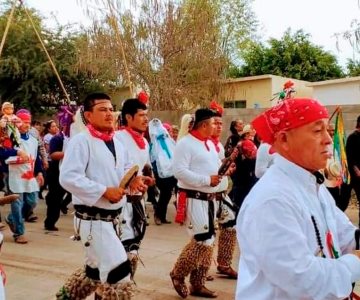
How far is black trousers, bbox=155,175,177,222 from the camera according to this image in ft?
29.8

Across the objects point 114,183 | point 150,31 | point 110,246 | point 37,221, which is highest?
point 150,31

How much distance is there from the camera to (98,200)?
4.07 m

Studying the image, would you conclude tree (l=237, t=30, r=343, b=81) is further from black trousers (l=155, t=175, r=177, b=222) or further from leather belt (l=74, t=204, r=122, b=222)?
leather belt (l=74, t=204, r=122, b=222)

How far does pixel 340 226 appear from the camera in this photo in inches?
91.6

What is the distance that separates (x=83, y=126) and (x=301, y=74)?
2712 centimetres

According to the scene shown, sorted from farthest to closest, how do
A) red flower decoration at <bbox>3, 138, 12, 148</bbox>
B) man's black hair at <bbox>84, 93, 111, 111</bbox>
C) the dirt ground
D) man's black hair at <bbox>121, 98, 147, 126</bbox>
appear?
red flower decoration at <bbox>3, 138, 12, 148</bbox>
the dirt ground
man's black hair at <bbox>121, 98, 147, 126</bbox>
man's black hair at <bbox>84, 93, 111, 111</bbox>

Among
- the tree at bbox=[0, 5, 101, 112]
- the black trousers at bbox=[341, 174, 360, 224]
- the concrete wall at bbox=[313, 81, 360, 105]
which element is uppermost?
the tree at bbox=[0, 5, 101, 112]

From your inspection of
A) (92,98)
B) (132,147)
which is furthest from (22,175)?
(92,98)

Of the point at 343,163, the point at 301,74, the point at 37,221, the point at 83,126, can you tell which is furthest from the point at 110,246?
the point at 301,74

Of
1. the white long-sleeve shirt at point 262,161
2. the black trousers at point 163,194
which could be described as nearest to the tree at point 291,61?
the black trousers at point 163,194

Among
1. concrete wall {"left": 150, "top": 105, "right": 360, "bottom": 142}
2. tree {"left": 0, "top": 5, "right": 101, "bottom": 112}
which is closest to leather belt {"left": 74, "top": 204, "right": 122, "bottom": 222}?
concrete wall {"left": 150, "top": 105, "right": 360, "bottom": 142}

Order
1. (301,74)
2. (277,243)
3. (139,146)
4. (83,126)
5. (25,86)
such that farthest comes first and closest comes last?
1. (301,74)
2. (25,86)
3. (139,146)
4. (83,126)
5. (277,243)

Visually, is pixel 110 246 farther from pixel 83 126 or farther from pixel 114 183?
pixel 83 126

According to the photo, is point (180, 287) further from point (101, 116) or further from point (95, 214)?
point (101, 116)
